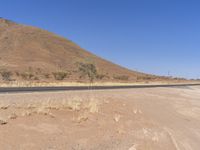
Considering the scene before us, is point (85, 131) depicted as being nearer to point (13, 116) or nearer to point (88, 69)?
point (13, 116)

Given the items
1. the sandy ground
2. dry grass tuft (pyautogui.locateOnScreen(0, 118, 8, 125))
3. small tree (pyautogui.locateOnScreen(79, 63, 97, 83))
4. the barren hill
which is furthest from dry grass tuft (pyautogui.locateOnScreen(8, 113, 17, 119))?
the barren hill

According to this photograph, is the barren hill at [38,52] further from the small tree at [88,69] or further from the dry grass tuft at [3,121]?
the dry grass tuft at [3,121]

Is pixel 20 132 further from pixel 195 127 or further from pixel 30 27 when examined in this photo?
pixel 30 27

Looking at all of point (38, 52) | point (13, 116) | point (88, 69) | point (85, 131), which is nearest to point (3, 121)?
point (13, 116)

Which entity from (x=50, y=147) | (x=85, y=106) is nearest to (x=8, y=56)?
(x=85, y=106)

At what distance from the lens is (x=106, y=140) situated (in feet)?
30.2

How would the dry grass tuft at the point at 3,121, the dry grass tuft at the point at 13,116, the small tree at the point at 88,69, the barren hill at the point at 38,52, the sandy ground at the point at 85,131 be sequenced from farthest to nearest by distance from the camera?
the barren hill at the point at 38,52 → the small tree at the point at 88,69 → the dry grass tuft at the point at 13,116 → the dry grass tuft at the point at 3,121 → the sandy ground at the point at 85,131

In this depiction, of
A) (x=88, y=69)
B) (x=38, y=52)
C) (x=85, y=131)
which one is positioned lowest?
(x=85, y=131)

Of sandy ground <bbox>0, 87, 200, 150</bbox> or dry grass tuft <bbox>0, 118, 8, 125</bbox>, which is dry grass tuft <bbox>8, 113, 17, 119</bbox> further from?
dry grass tuft <bbox>0, 118, 8, 125</bbox>

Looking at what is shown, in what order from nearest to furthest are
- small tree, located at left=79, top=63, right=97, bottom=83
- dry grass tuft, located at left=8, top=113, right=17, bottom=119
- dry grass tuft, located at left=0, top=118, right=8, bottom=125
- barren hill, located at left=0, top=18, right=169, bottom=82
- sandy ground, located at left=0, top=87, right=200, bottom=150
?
1. sandy ground, located at left=0, top=87, right=200, bottom=150
2. dry grass tuft, located at left=0, top=118, right=8, bottom=125
3. dry grass tuft, located at left=8, top=113, right=17, bottom=119
4. small tree, located at left=79, top=63, right=97, bottom=83
5. barren hill, located at left=0, top=18, right=169, bottom=82

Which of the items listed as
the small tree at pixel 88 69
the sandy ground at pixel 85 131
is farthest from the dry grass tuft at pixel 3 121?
the small tree at pixel 88 69

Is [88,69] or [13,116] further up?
[88,69]

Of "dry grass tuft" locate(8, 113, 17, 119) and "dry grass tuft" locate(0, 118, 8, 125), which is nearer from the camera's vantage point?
"dry grass tuft" locate(0, 118, 8, 125)

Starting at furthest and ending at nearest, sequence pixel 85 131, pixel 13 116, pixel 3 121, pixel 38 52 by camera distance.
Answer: pixel 38 52
pixel 13 116
pixel 85 131
pixel 3 121
